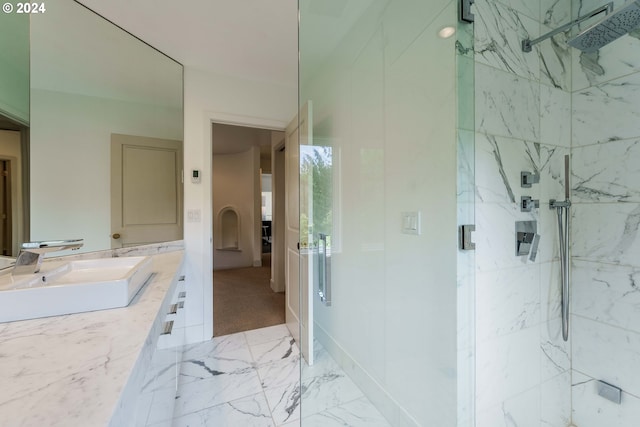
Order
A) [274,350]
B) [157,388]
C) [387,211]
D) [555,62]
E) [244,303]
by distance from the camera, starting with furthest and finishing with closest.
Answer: [244,303] → [274,350] → [387,211] → [555,62] → [157,388]

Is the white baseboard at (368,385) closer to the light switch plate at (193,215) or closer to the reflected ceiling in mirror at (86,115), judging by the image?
the light switch plate at (193,215)

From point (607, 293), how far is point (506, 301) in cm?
57

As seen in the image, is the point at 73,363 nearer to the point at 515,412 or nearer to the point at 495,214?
the point at 495,214

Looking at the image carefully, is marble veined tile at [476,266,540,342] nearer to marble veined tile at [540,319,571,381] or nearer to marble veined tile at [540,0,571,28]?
marble veined tile at [540,319,571,381]

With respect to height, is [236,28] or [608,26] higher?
[236,28]

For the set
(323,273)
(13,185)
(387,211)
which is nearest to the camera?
(13,185)

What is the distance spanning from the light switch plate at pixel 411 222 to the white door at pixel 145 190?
6.29 ft

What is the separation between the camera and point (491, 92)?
1.19m

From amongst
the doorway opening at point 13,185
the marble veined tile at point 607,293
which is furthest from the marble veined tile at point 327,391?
the doorway opening at point 13,185

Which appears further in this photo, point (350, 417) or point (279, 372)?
point (279, 372)

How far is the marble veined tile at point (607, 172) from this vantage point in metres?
1.23

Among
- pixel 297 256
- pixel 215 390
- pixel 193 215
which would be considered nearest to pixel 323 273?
pixel 297 256

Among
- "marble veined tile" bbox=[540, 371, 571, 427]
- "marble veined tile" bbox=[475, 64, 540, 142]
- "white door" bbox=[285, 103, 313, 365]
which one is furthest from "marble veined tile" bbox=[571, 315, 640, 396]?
"white door" bbox=[285, 103, 313, 365]

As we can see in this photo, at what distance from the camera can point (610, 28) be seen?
1.06m
